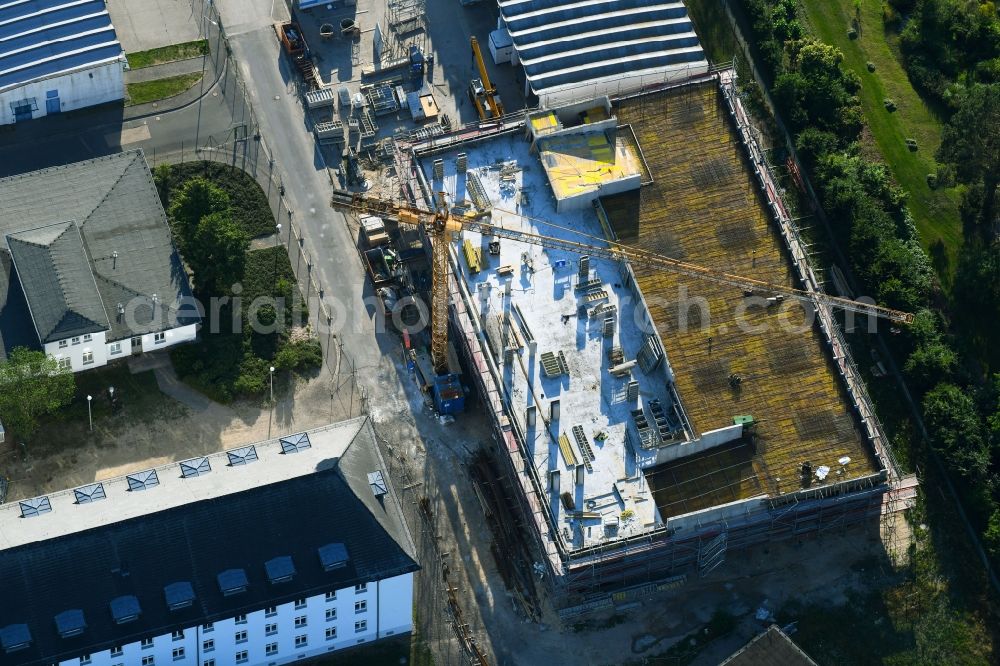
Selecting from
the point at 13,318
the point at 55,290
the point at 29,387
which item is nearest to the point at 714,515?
the point at 29,387

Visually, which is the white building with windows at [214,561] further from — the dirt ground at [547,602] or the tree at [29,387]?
the tree at [29,387]

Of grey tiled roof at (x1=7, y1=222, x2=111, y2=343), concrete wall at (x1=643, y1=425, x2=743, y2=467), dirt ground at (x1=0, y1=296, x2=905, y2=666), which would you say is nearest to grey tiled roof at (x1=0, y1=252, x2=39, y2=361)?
grey tiled roof at (x1=7, y1=222, x2=111, y2=343)

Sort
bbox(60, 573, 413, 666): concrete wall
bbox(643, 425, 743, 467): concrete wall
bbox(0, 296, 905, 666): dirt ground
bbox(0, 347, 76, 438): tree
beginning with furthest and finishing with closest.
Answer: bbox(0, 296, 905, 666): dirt ground < bbox(643, 425, 743, 467): concrete wall < bbox(0, 347, 76, 438): tree < bbox(60, 573, 413, 666): concrete wall

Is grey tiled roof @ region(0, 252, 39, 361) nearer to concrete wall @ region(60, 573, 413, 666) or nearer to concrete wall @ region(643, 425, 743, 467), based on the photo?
concrete wall @ region(60, 573, 413, 666)

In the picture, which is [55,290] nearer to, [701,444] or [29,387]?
[29,387]

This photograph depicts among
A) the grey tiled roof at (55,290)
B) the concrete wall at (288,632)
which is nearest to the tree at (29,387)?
the grey tiled roof at (55,290)

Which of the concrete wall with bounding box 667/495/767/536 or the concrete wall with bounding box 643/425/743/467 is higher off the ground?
the concrete wall with bounding box 643/425/743/467

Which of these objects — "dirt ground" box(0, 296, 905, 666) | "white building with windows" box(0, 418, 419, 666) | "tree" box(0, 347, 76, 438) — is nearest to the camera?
"white building with windows" box(0, 418, 419, 666)
